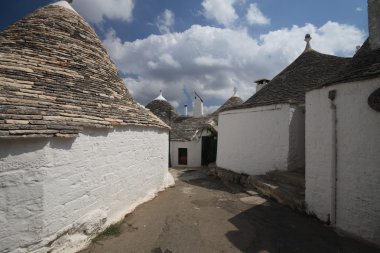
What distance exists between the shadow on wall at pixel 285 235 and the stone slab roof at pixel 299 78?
495cm

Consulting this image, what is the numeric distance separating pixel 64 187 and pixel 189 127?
54.6 feet

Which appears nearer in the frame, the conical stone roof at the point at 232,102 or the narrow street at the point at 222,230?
the narrow street at the point at 222,230

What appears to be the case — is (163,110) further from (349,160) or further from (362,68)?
(349,160)

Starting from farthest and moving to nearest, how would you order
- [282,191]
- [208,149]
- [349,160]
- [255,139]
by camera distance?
[208,149] → [255,139] → [282,191] → [349,160]

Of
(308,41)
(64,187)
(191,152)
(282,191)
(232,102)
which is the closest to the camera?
(64,187)

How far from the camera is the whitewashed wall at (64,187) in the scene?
3.68 metres

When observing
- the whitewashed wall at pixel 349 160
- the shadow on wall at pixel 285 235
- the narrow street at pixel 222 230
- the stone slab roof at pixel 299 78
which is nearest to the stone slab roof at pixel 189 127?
the stone slab roof at pixel 299 78

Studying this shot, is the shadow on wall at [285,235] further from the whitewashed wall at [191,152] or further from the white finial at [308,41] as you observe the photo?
the whitewashed wall at [191,152]

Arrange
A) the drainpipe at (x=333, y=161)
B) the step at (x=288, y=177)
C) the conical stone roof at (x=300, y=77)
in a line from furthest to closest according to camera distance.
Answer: the conical stone roof at (x=300, y=77) → the step at (x=288, y=177) → the drainpipe at (x=333, y=161)

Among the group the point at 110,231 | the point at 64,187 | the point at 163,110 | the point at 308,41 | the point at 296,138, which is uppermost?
the point at 308,41

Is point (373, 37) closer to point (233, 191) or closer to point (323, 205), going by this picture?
point (323, 205)

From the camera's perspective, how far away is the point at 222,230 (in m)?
5.65

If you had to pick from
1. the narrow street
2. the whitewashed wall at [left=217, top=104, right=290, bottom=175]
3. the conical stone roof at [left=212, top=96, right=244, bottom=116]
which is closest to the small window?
the conical stone roof at [left=212, top=96, right=244, bottom=116]

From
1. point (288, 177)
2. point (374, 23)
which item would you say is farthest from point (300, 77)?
point (288, 177)
